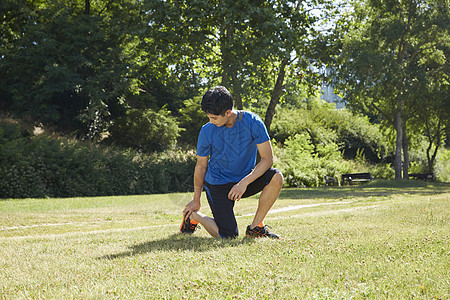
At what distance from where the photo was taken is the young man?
5.29 metres

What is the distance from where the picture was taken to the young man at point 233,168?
208 inches

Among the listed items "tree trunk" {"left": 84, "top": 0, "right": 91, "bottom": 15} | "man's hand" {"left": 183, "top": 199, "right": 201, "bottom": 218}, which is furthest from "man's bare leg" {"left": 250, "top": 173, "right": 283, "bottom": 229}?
"tree trunk" {"left": 84, "top": 0, "right": 91, "bottom": 15}

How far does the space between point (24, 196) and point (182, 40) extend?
10973 millimetres

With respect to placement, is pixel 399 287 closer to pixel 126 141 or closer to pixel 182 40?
pixel 182 40

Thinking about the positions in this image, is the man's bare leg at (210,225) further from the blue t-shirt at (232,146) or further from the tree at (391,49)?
the tree at (391,49)

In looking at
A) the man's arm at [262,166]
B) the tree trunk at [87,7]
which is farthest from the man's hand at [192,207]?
the tree trunk at [87,7]

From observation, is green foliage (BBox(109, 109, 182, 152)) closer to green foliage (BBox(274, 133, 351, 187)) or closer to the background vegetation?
the background vegetation

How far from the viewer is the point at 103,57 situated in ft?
81.6

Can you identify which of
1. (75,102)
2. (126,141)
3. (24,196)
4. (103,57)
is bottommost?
(24,196)

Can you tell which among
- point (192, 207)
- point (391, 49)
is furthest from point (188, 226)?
point (391, 49)

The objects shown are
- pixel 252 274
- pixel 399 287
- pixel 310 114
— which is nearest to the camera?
pixel 399 287

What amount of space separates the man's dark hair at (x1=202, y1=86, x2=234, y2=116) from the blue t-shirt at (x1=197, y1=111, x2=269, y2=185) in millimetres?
451

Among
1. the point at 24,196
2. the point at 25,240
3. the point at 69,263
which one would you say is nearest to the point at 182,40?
the point at 24,196

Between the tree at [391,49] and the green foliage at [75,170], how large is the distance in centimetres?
1128
